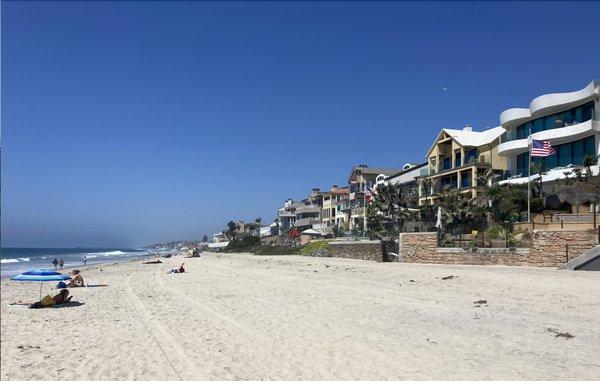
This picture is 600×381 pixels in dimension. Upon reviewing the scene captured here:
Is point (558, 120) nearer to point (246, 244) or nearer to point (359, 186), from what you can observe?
point (359, 186)

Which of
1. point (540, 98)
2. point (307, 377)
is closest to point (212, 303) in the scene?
point (307, 377)

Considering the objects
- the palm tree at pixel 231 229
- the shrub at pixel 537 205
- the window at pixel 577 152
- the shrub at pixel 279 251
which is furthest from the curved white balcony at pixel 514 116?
the palm tree at pixel 231 229

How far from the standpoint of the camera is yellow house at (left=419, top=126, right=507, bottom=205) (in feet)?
142

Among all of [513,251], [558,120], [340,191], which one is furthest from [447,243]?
[340,191]

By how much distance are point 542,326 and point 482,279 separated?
814 centimetres

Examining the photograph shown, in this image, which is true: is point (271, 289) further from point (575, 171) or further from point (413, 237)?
point (575, 171)

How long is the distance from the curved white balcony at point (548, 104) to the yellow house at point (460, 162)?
3.63 meters

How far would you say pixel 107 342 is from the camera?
978cm

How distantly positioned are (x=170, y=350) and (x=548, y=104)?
34816 mm

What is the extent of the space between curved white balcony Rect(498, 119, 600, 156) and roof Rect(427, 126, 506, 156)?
410 centimetres

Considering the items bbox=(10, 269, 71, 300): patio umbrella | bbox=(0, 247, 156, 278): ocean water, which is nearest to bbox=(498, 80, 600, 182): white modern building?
bbox=(10, 269, 71, 300): patio umbrella

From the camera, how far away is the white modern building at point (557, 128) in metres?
32.5

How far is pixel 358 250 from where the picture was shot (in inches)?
1449

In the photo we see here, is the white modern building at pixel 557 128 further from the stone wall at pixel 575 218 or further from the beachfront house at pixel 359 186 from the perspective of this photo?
the beachfront house at pixel 359 186
